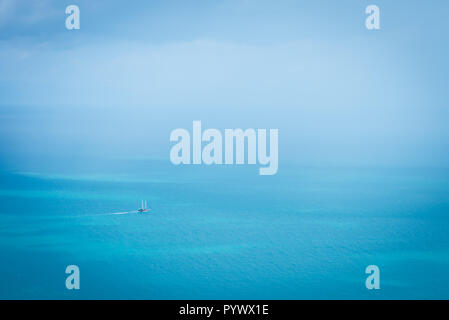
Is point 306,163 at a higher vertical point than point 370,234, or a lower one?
higher

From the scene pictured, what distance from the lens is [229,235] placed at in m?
5.14

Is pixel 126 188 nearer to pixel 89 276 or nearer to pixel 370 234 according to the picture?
pixel 89 276

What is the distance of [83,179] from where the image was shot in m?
5.29

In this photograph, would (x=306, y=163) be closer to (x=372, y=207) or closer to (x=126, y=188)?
(x=372, y=207)

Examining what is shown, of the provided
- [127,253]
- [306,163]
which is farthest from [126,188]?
[306,163]
